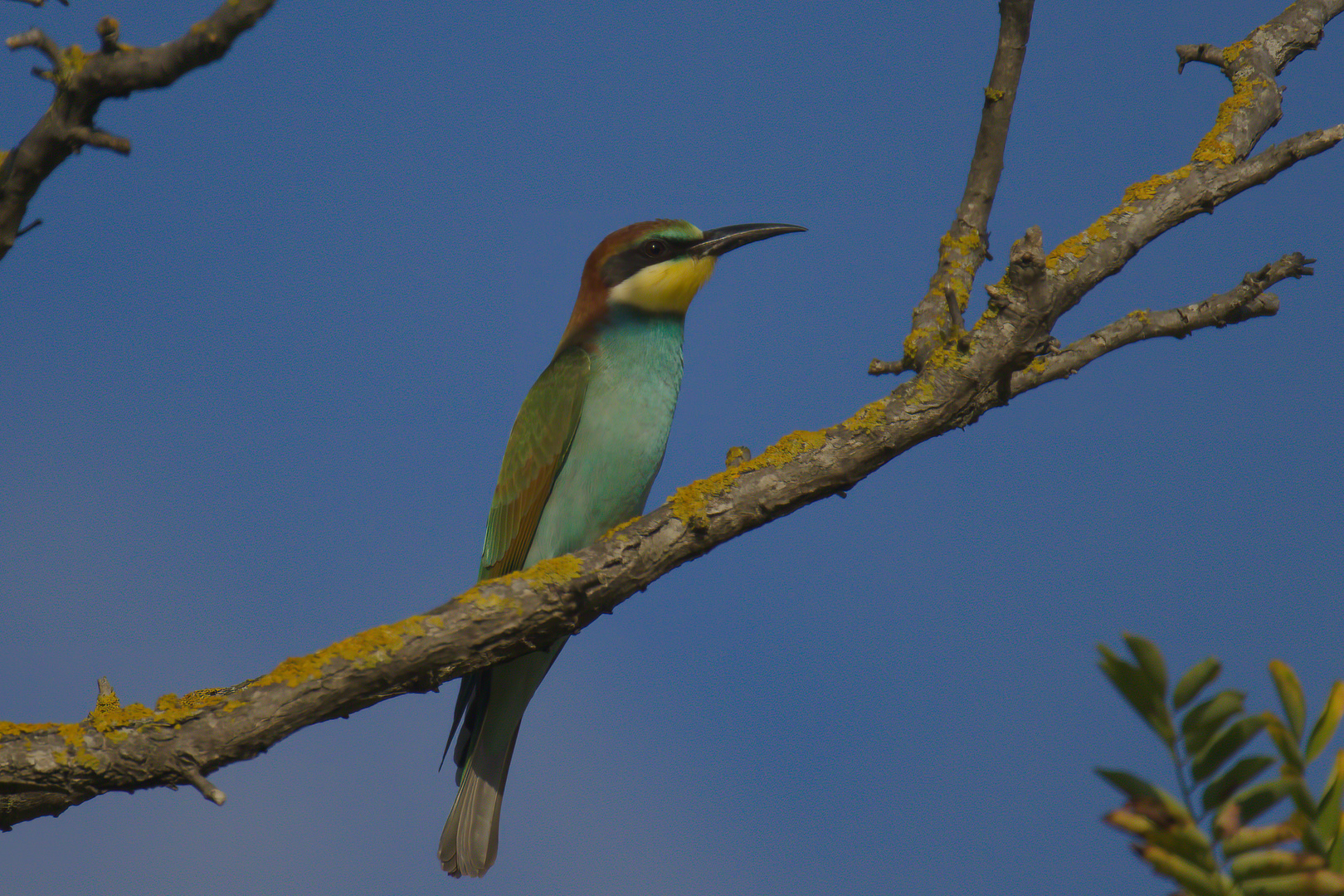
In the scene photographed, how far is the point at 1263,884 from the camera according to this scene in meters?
1.17

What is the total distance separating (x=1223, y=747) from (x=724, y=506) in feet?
6.58

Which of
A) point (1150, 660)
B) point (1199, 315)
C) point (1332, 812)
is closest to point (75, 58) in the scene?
point (1150, 660)

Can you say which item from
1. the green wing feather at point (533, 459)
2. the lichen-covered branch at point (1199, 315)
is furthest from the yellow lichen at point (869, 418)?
the green wing feather at point (533, 459)

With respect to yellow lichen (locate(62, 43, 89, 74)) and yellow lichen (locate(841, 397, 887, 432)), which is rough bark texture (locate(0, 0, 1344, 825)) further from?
yellow lichen (locate(62, 43, 89, 74))

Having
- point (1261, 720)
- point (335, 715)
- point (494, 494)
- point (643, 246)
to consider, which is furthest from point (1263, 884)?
point (643, 246)

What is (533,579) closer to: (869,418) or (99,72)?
(869,418)

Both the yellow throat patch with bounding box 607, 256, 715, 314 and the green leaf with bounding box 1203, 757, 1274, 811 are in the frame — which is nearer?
the green leaf with bounding box 1203, 757, 1274, 811

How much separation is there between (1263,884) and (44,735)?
285 cm

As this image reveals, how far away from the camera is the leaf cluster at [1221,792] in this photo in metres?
1.15

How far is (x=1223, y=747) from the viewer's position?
119cm

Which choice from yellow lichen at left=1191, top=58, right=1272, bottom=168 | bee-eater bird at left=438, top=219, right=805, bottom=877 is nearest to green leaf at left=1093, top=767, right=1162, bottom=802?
yellow lichen at left=1191, top=58, right=1272, bottom=168

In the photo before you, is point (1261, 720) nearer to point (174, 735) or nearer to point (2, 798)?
point (174, 735)

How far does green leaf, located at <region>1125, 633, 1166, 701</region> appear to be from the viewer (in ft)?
3.80

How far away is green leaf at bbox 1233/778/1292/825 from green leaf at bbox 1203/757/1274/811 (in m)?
0.01
